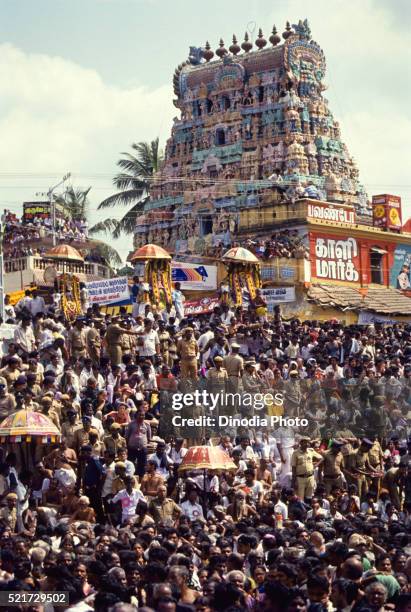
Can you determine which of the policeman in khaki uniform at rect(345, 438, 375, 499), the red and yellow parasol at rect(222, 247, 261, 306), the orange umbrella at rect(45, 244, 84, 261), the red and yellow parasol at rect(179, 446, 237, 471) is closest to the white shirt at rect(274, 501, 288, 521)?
the red and yellow parasol at rect(179, 446, 237, 471)

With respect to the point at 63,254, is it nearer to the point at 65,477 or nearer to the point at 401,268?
the point at 401,268

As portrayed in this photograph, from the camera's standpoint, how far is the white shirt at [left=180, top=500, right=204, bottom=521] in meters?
17.7

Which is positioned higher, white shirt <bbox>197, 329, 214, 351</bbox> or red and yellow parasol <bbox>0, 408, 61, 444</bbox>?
white shirt <bbox>197, 329, 214, 351</bbox>

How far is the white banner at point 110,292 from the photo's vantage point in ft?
120

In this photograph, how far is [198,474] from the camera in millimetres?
19141

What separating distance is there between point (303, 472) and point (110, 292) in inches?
675

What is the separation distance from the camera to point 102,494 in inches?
711

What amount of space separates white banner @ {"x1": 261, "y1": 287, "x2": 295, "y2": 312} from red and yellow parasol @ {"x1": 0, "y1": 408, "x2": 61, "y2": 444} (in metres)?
23.8

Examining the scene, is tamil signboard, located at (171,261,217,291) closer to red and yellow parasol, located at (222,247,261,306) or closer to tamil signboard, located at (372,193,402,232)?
red and yellow parasol, located at (222,247,261,306)

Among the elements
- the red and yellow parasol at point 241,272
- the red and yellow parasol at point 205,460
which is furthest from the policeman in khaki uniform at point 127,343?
the red and yellow parasol at point 241,272

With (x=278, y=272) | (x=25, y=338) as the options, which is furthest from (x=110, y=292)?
(x=25, y=338)

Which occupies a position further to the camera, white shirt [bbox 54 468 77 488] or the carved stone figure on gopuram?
the carved stone figure on gopuram

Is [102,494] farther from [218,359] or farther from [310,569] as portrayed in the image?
[310,569]

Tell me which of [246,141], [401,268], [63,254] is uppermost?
[246,141]
